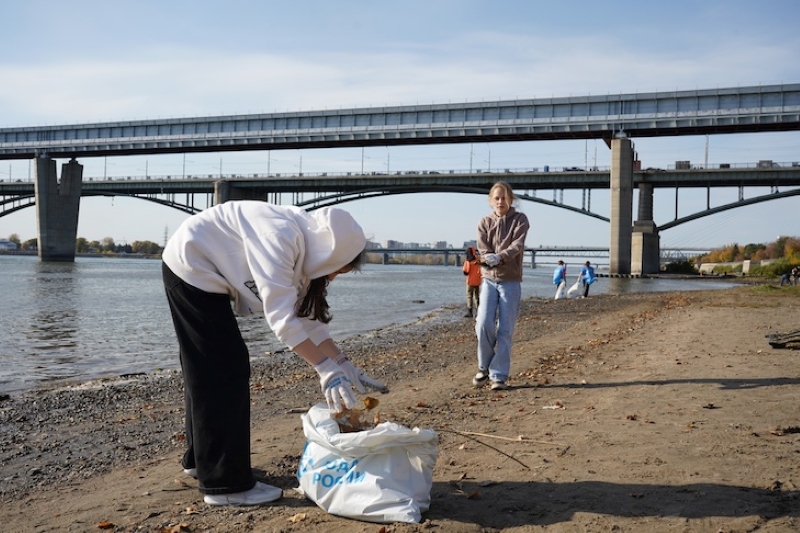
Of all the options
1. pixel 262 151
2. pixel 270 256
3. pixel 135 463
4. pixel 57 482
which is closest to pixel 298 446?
pixel 135 463

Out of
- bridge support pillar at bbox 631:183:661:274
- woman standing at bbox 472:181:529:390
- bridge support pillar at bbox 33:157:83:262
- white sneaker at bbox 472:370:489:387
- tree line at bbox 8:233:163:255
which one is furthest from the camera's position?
tree line at bbox 8:233:163:255

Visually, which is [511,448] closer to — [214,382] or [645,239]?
[214,382]

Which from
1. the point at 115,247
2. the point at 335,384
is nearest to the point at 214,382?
the point at 335,384

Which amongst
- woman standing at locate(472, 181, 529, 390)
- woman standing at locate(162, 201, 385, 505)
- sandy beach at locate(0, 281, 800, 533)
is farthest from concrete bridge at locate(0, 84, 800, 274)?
woman standing at locate(162, 201, 385, 505)

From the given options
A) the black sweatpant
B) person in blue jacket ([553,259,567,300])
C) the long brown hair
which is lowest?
A: person in blue jacket ([553,259,567,300])

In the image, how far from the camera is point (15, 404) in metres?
6.67

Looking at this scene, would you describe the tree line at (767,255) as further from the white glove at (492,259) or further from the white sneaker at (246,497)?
the white sneaker at (246,497)

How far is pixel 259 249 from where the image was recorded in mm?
2924

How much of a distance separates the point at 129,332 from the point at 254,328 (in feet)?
8.04

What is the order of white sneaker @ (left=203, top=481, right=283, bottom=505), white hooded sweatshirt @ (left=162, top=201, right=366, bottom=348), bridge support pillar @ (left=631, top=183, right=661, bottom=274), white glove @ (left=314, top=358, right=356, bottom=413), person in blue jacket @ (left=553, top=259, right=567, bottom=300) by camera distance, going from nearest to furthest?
white hooded sweatshirt @ (left=162, top=201, right=366, bottom=348), white glove @ (left=314, top=358, right=356, bottom=413), white sneaker @ (left=203, top=481, right=283, bottom=505), person in blue jacket @ (left=553, top=259, right=567, bottom=300), bridge support pillar @ (left=631, top=183, right=661, bottom=274)

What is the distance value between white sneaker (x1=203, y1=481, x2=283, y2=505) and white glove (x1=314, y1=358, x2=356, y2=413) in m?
0.59

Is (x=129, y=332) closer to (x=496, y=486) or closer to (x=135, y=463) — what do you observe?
(x=135, y=463)

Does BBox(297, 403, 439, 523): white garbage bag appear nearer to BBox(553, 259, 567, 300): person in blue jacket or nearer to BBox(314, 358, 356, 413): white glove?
BBox(314, 358, 356, 413): white glove

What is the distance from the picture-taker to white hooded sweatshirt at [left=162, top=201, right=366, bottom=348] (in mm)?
2912
